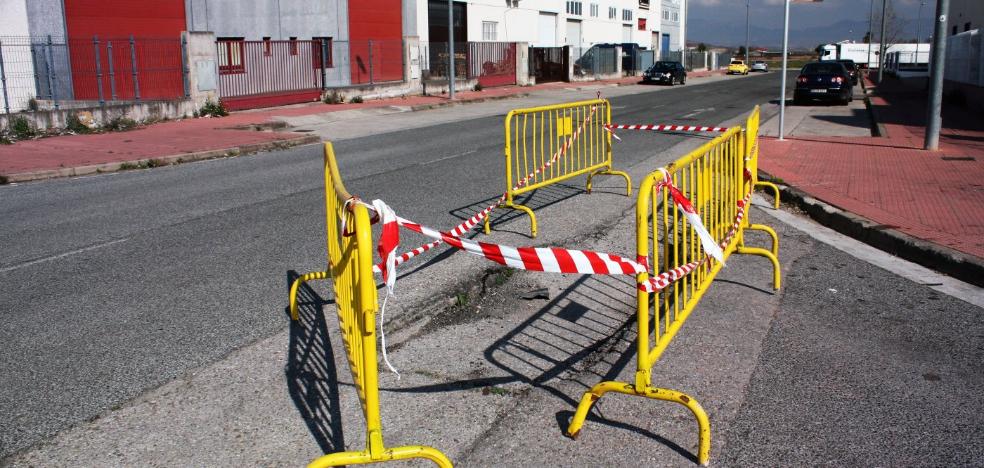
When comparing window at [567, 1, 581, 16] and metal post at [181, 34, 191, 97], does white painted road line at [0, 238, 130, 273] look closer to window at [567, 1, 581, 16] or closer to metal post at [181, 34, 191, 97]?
metal post at [181, 34, 191, 97]

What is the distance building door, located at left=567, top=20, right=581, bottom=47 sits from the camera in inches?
2400

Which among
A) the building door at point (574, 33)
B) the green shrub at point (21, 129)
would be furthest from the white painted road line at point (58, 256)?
the building door at point (574, 33)

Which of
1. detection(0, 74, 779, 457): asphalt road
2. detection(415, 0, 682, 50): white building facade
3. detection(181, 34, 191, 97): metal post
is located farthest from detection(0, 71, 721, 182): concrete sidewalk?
detection(415, 0, 682, 50): white building facade

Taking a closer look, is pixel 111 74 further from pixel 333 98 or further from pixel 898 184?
pixel 898 184

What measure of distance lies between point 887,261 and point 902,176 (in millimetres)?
4755

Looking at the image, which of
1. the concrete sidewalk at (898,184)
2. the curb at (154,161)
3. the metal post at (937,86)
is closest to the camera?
the concrete sidewalk at (898,184)

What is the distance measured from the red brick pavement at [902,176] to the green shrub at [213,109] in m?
15.9

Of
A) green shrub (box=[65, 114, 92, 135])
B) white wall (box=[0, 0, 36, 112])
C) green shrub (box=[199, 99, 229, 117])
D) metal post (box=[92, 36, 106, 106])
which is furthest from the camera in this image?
white wall (box=[0, 0, 36, 112])

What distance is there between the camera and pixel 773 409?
14.0 feet

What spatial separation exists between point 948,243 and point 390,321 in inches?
203

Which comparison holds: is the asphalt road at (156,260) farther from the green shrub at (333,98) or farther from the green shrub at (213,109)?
the green shrub at (333,98)

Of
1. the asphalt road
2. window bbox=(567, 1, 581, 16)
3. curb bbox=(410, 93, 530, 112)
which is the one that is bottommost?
the asphalt road

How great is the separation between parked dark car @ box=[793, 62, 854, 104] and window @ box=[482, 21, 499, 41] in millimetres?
23004

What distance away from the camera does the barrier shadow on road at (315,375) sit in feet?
13.3
